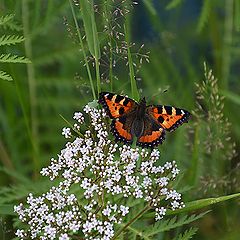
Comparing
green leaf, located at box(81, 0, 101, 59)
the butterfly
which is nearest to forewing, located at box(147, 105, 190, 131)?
the butterfly

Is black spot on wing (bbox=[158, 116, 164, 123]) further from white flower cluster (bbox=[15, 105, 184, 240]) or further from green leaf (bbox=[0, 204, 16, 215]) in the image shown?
green leaf (bbox=[0, 204, 16, 215])

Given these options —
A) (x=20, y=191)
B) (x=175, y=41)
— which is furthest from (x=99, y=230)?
(x=175, y=41)

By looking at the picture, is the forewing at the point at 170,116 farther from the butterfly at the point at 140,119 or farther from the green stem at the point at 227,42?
the green stem at the point at 227,42

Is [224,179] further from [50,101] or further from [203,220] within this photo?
[50,101]

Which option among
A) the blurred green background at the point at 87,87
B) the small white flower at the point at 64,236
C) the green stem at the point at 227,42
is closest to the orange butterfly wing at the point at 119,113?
the small white flower at the point at 64,236

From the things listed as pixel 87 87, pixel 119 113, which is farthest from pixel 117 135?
pixel 87 87
